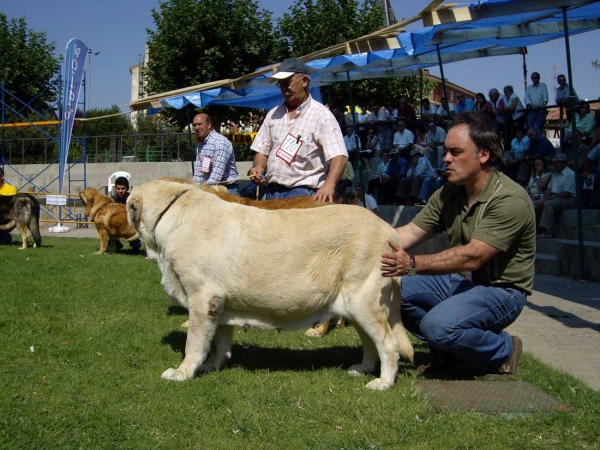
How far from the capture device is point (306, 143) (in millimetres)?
Answer: 6336

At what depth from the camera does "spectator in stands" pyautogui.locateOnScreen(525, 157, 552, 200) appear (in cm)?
1232

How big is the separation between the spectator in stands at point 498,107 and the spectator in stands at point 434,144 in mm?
1389

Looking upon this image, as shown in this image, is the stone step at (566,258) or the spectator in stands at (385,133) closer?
the stone step at (566,258)

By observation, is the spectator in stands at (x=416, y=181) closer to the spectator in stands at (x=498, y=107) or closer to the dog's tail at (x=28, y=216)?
the spectator in stands at (x=498, y=107)

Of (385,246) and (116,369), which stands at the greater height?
Result: (385,246)

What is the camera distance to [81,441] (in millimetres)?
3506

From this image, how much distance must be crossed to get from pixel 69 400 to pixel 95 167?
3065 centimetres

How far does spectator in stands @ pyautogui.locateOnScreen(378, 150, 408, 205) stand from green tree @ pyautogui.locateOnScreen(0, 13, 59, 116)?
3052cm

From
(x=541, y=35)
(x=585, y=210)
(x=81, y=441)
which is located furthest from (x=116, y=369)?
(x=541, y=35)

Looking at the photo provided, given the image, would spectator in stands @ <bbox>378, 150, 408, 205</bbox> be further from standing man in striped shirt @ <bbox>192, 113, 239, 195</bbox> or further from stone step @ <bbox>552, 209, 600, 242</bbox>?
standing man in striped shirt @ <bbox>192, 113, 239, 195</bbox>

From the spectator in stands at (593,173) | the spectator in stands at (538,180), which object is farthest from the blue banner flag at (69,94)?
the spectator in stands at (593,173)

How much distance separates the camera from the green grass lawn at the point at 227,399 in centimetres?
362

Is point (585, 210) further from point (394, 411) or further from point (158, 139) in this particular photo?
point (158, 139)

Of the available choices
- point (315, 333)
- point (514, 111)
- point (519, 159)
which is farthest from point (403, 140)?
point (315, 333)
